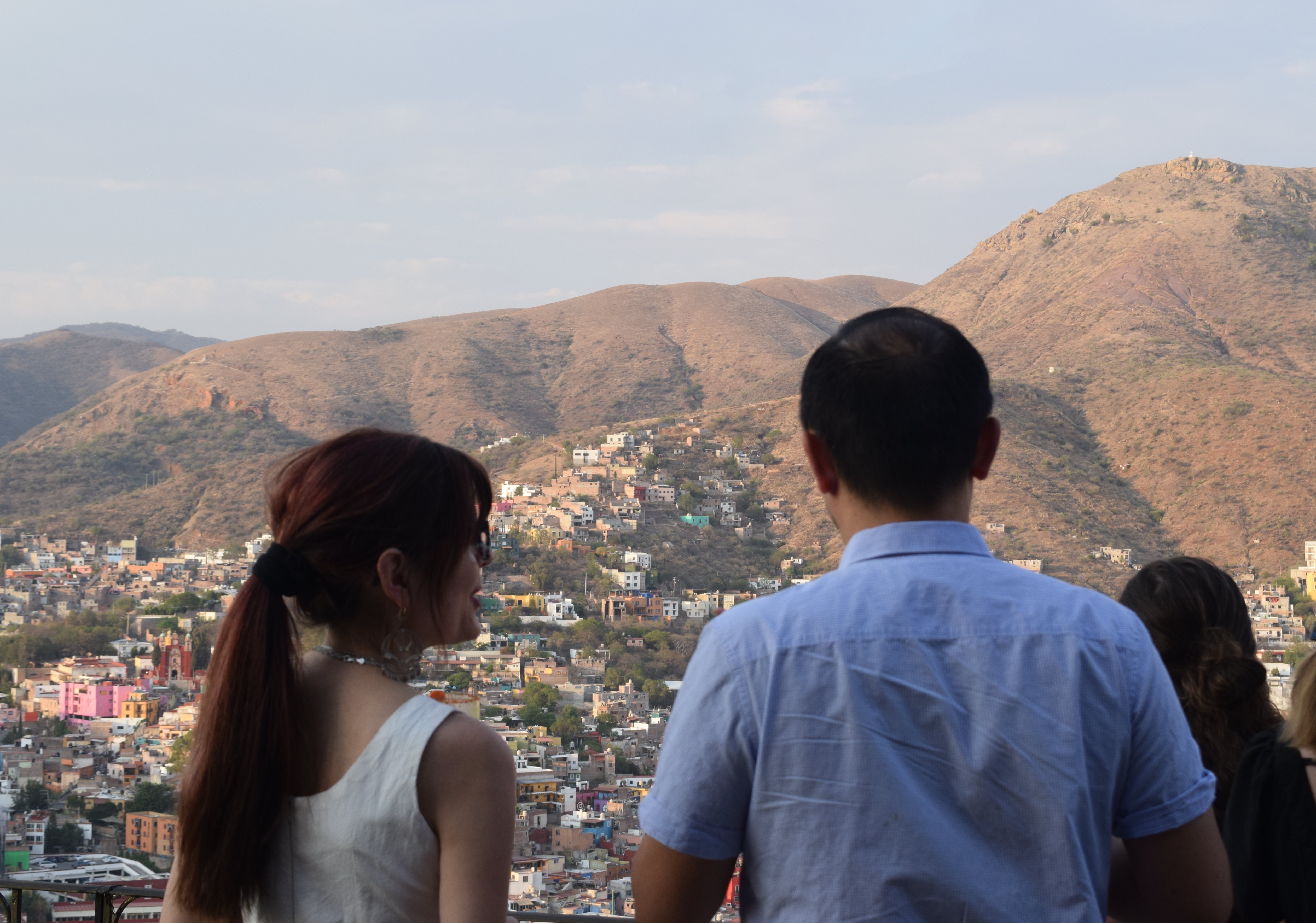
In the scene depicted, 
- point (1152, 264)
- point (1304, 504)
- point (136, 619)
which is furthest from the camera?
point (1152, 264)

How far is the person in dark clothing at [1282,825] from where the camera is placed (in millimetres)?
1253

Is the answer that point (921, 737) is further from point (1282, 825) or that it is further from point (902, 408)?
point (1282, 825)

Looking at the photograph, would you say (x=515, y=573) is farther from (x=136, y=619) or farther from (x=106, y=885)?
(x=106, y=885)

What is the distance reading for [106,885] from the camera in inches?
79.4

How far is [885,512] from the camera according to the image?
3.18 ft

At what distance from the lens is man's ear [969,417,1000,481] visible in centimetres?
99

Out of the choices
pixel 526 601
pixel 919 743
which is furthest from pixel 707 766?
pixel 526 601

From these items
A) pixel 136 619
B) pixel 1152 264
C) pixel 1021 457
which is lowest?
pixel 136 619

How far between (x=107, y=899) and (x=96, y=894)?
0.07m

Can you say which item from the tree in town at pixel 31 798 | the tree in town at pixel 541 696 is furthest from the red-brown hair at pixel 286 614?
the tree in town at pixel 541 696

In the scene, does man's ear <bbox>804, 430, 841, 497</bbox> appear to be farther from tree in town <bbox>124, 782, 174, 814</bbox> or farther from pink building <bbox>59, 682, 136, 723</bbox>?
pink building <bbox>59, 682, 136, 723</bbox>

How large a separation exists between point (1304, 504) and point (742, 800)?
32.5 meters

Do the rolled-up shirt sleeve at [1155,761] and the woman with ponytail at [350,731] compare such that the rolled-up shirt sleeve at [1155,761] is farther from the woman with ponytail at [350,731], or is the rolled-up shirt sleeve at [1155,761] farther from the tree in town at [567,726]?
the tree in town at [567,726]

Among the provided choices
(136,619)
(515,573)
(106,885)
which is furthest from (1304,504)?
(106,885)
